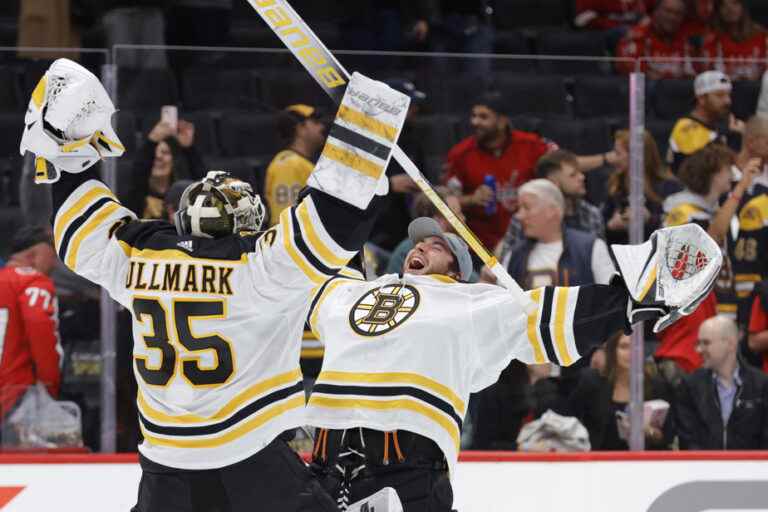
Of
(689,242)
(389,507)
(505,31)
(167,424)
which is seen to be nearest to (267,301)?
(167,424)

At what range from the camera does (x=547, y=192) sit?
5094 millimetres

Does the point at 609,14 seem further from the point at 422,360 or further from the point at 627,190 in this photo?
the point at 422,360

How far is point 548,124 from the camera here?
205 inches

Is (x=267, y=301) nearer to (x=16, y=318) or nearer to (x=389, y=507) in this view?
(x=389, y=507)

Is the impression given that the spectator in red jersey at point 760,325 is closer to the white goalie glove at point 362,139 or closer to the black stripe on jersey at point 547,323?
the black stripe on jersey at point 547,323

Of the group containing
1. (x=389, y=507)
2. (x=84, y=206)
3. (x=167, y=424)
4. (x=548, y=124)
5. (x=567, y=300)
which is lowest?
(x=389, y=507)

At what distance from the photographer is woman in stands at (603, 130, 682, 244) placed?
5.12 m

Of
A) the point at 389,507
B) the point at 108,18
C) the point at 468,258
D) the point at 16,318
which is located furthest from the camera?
the point at 108,18

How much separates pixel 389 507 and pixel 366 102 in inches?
39.0

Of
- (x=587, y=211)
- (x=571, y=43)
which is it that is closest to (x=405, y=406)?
(x=587, y=211)

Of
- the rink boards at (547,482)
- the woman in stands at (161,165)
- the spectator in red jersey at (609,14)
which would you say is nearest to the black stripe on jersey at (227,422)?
the rink boards at (547,482)

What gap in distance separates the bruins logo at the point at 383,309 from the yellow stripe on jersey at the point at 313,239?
2.47ft

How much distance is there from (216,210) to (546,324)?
2.44 ft

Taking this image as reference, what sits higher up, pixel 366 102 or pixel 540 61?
pixel 540 61
